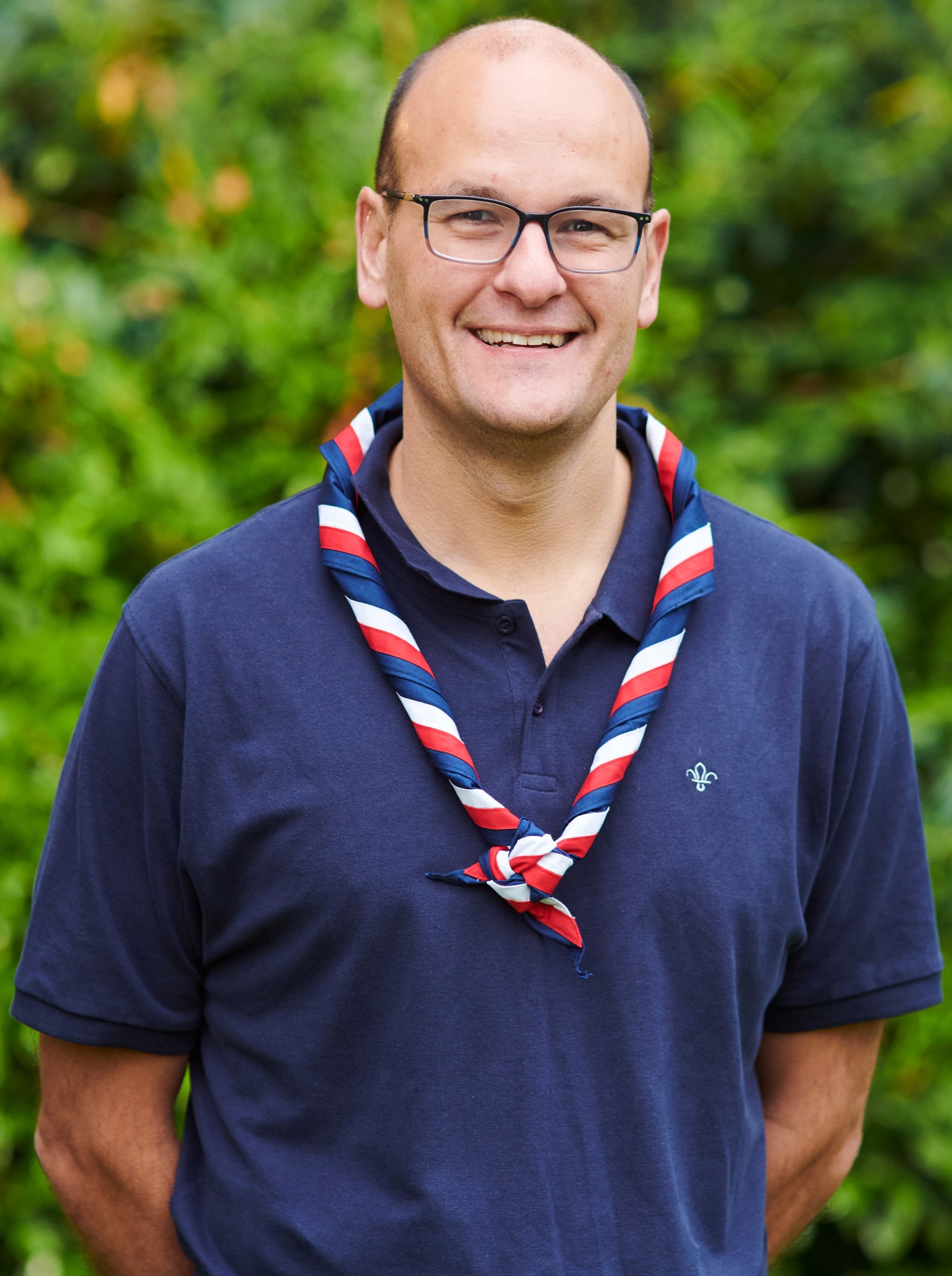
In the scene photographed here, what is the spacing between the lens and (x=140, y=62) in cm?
383

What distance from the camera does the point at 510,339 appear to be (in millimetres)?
1737

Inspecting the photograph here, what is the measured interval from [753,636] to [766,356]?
6.98ft

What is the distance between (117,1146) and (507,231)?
1.38 metres

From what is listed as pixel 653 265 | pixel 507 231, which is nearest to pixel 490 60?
pixel 507 231

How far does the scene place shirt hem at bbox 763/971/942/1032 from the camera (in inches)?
77.9

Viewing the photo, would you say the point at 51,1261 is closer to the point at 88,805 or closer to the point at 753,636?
the point at 88,805

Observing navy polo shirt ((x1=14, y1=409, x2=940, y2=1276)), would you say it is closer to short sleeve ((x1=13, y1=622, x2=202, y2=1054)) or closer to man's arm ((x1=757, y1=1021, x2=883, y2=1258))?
short sleeve ((x1=13, y1=622, x2=202, y2=1054))

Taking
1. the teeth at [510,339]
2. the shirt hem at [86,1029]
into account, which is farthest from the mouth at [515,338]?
the shirt hem at [86,1029]

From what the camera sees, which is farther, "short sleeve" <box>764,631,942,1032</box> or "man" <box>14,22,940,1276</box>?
"short sleeve" <box>764,631,942,1032</box>

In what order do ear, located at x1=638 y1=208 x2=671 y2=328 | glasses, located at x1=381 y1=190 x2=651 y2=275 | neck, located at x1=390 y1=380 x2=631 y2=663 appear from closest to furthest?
1. glasses, located at x1=381 y1=190 x2=651 y2=275
2. neck, located at x1=390 y1=380 x2=631 y2=663
3. ear, located at x1=638 y1=208 x2=671 y2=328

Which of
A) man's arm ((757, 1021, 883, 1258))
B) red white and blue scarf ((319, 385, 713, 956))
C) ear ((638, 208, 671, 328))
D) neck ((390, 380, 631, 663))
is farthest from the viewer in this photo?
man's arm ((757, 1021, 883, 1258))

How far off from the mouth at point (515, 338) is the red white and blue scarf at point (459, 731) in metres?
0.29

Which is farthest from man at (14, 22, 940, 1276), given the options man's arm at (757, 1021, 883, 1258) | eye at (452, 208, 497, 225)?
man's arm at (757, 1021, 883, 1258)

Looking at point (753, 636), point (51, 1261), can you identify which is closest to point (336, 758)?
point (753, 636)
